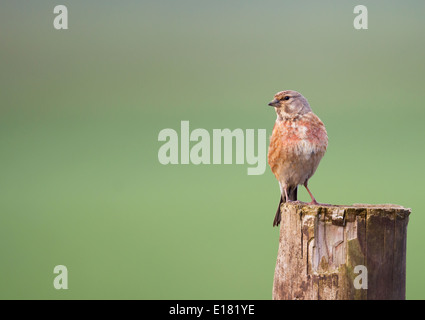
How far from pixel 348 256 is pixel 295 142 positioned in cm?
192

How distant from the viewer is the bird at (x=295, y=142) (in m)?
5.16

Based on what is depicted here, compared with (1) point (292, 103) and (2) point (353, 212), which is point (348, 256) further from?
(1) point (292, 103)

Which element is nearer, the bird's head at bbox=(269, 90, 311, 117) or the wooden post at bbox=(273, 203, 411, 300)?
the wooden post at bbox=(273, 203, 411, 300)

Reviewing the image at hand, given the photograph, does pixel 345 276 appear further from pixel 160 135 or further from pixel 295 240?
pixel 160 135

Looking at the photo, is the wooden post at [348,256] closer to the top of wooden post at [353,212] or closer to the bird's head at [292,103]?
the top of wooden post at [353,212]

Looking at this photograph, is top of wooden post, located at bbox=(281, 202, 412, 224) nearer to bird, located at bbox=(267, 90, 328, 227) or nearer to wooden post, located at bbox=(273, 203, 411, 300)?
wooden post, located at bbox=(273, 203, 411, 300)

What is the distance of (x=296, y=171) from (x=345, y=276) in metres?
1.95

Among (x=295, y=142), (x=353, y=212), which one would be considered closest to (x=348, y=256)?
(x=353, y=212)

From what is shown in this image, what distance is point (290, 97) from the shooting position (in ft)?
17.4

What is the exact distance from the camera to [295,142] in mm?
5172

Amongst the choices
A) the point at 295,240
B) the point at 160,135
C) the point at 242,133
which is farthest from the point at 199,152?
the point at 295,240

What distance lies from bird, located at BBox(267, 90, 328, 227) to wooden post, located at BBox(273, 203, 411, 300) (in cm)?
155

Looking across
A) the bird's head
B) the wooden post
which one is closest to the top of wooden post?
the wooden post

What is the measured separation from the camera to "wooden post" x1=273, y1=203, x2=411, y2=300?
3.36 m
